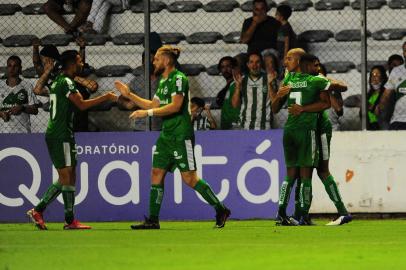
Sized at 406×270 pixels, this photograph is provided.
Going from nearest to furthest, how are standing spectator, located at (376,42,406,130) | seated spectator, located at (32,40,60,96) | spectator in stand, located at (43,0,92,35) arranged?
standing spectator, located at (376,42,406,130) < seated spectator, located at (32,40,60,96) < spectator in stand, located at (43,0,92,35)

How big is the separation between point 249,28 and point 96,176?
344 cm

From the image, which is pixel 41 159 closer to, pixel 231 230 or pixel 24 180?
pixel 24 180

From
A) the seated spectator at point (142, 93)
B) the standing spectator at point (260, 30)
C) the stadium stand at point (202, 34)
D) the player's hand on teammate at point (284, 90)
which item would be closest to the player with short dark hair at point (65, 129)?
the player's hand on teammate at point (284, 90)

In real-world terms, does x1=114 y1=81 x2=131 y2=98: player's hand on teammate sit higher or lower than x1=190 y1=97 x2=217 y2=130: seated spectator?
higher

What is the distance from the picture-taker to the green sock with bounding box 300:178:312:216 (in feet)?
43.8

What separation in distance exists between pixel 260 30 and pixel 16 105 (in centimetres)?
383

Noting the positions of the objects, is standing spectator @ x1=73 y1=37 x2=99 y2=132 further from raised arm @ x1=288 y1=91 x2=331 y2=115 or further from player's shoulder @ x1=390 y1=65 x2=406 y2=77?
player's shoulder @ x1=390 y1=65 x2=406 y2=77

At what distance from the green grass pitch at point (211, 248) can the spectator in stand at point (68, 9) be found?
5.28 metres

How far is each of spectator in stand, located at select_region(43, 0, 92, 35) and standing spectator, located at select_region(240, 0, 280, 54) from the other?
2.63m

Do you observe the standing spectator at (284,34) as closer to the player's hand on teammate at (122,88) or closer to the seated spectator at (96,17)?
the seated spectator at (96,17)

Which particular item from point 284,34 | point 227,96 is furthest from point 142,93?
point 284,34

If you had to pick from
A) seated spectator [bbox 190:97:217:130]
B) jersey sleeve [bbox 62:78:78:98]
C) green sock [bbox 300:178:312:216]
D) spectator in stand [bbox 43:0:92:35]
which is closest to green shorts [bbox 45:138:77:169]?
jersey sleeve [bbox 62:78:78:98]

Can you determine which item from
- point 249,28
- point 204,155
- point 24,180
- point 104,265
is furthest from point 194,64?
point 104,265

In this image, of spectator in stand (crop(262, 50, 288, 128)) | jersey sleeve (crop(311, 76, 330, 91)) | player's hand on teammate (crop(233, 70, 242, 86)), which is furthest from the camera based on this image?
player's hand on teammate (crop(233, 70, 242, 86))
